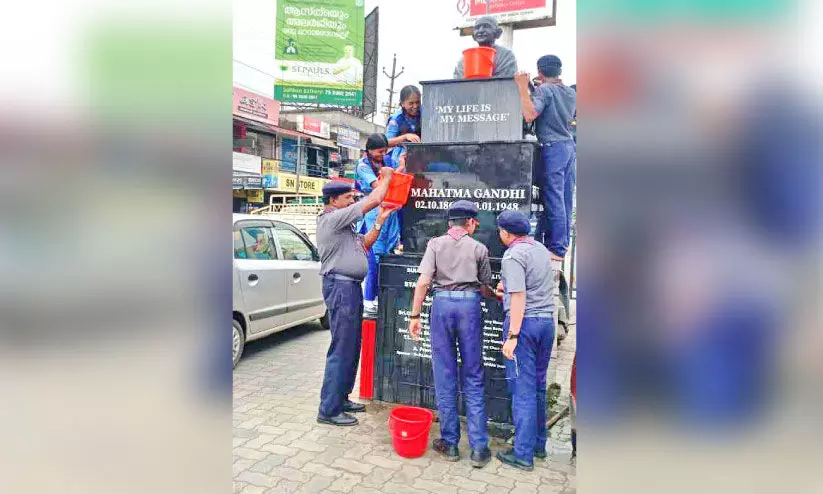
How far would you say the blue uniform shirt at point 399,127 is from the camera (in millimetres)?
5598

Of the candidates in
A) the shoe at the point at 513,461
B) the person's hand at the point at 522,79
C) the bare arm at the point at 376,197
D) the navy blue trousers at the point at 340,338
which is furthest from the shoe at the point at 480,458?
the person's hand at the point at 522,79

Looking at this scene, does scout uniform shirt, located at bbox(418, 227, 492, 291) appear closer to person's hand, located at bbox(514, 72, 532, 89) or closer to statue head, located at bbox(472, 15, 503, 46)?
person's hand, located at bbox(514, 72, 532, 89)

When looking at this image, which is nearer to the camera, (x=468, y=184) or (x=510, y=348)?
(x=510, y=348)

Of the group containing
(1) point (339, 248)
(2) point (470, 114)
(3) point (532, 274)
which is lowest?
(3) point (532, 274)

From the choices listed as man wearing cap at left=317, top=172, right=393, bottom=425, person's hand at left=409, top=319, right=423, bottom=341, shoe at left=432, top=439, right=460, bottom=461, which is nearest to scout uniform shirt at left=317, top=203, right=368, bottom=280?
man wearing cap at left=317, top=172, right=393, bottom=425

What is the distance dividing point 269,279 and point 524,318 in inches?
147

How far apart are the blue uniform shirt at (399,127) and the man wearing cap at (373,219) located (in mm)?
89

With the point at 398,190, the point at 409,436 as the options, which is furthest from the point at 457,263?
the point at 409,436

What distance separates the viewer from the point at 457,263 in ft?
12.8

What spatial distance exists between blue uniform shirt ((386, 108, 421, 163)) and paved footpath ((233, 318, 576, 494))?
2.57 meters

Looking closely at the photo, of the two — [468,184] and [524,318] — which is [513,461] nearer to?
[524,318]

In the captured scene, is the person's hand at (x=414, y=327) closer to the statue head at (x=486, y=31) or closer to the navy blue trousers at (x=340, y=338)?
the navy blue trousers at (x=340, y=338)
